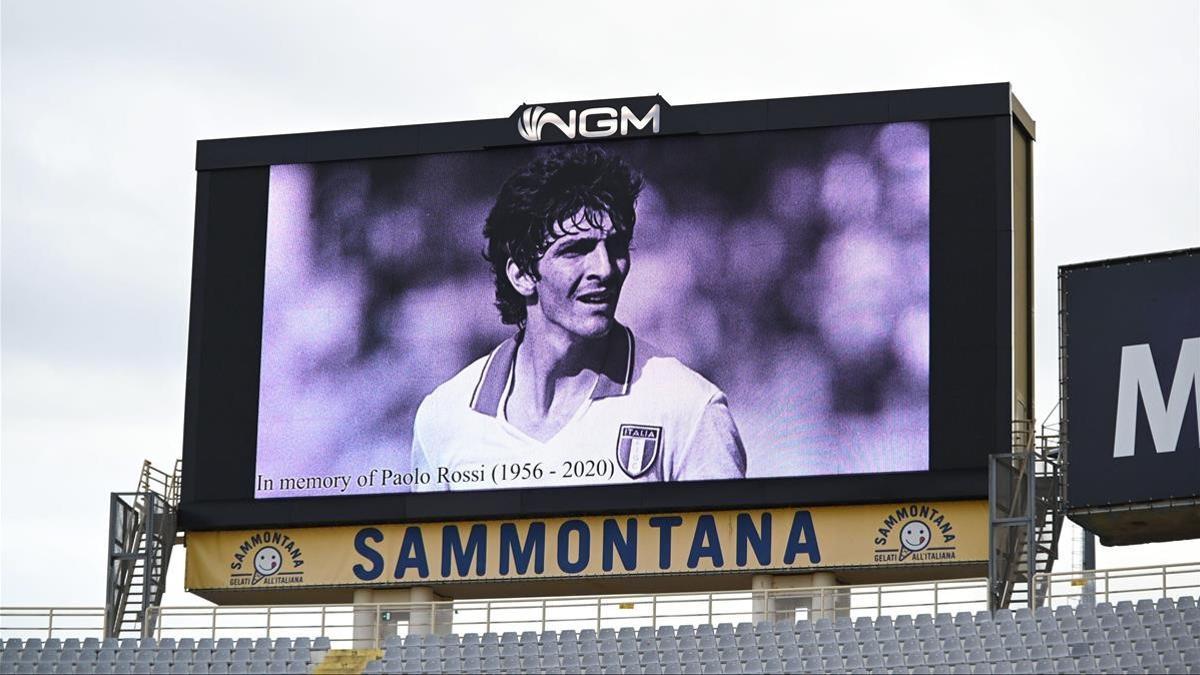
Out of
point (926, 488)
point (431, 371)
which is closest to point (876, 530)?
point (926, 488)

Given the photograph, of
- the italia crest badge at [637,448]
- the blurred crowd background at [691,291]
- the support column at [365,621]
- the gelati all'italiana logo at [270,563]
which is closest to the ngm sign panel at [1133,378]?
the blurred crowd background at [691,291]

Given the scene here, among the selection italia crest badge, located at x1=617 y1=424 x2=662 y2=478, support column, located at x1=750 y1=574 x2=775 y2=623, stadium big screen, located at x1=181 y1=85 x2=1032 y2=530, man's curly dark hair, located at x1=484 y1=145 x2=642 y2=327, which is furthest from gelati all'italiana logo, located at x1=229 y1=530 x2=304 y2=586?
support column, located at x1=750 y1=574 x2=775 y2=623

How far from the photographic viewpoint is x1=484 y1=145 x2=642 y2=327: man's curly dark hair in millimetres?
33062

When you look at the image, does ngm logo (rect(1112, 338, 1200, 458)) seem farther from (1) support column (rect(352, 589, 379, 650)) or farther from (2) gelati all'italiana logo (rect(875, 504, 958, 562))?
(1) support column (rect(352, 589, 379, 650))

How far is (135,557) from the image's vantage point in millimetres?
32969

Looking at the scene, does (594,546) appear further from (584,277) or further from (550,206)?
(550,206)

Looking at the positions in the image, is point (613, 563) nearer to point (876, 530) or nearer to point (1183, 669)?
point (876, 530)

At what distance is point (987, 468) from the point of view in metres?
31.3

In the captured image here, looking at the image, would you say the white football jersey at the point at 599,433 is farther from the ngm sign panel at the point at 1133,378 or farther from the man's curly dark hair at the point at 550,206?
the ngm sign panel at the point at 1133,378

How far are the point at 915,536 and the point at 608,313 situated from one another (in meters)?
3.82

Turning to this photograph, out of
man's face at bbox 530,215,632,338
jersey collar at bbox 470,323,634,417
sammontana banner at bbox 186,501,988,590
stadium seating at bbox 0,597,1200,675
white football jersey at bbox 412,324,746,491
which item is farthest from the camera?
man's face at bbox 530,215,632,338

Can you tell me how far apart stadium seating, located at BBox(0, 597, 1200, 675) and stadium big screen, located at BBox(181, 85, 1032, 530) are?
141 cm

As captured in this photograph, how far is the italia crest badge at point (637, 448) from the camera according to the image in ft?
106

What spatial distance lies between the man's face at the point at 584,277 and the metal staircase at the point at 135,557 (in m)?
4.44
